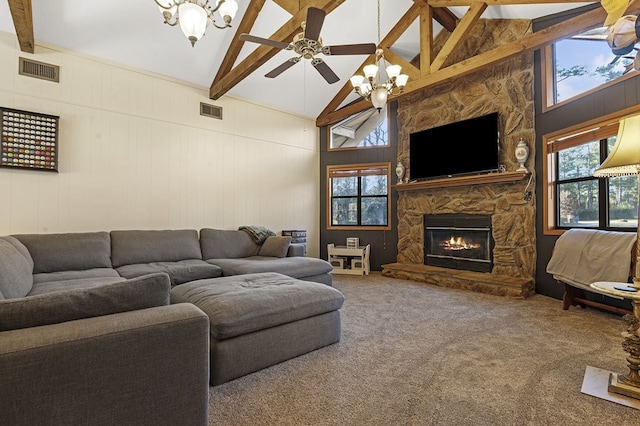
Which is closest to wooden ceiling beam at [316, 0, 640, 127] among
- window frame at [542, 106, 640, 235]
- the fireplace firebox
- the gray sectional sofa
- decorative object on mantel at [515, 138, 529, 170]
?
window frame at [542, 106, 640, 235]

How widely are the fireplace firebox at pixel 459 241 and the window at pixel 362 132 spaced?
183cm

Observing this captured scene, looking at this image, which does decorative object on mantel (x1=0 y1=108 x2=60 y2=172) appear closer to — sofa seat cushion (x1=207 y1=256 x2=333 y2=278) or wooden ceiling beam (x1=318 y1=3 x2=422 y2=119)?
sofa seat cushion (x1=207 y1=256 x2=333 y2=278)

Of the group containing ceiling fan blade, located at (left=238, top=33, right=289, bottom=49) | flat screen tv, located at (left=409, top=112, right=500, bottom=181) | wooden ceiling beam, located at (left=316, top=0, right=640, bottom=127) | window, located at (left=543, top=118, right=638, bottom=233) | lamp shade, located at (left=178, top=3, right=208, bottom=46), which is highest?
wooden ceiling beam, located at (left=316, top=0, right=640, bottom=127)

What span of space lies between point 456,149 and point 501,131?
2.15 feet

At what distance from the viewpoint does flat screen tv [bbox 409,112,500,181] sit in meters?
4.84

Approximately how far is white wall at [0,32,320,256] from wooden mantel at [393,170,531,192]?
7.33ft

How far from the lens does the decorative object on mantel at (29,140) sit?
3627 millimetres

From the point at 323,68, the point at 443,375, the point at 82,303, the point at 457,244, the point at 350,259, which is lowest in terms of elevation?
the point at 443,375

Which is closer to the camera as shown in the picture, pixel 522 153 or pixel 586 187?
pixel 586 187

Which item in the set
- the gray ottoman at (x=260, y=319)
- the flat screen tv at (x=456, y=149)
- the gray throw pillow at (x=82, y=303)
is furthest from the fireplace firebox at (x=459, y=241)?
the gray throw pillow at (x=82, y=303)

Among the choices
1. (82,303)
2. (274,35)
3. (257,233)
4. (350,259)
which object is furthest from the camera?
(350,259)

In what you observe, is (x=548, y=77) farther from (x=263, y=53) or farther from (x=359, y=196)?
(x=263, y=53)

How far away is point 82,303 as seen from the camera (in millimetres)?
1281

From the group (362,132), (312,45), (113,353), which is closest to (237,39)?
(312,45)
